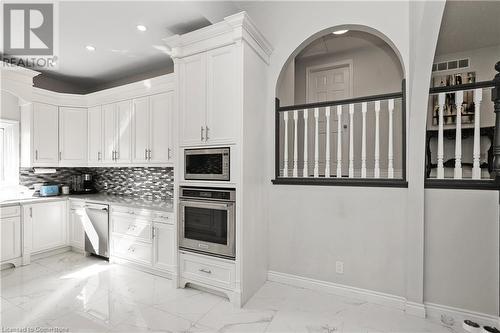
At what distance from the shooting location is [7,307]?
2.31m

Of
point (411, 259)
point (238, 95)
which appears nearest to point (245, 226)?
point (238, 95)

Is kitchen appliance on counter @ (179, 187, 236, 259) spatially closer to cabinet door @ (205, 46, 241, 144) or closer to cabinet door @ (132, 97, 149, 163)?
cabinet door @ (205, 46, 241, 144)

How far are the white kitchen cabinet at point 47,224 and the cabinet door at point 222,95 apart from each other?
119 inches

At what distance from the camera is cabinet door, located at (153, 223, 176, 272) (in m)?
2.90

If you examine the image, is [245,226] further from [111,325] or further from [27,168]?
[27,168]

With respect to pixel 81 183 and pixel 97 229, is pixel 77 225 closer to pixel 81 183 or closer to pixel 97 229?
pixel 97 229

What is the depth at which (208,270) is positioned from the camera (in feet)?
8.32

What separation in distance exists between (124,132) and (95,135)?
0.79 metres

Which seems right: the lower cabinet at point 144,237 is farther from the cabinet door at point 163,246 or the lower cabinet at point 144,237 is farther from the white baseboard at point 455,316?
the white baseboard at point 455,316

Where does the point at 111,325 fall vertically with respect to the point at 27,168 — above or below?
below

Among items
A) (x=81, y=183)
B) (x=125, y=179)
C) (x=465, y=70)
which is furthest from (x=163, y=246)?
(x=465, y=70)

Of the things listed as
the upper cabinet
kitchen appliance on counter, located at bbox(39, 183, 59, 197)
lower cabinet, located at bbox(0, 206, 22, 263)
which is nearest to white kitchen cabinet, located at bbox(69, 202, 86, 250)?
kitchen appliance on counter, located at bbox(39, 183, 59, 197)

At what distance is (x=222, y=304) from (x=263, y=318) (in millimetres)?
448

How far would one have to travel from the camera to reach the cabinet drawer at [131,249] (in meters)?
3.09
